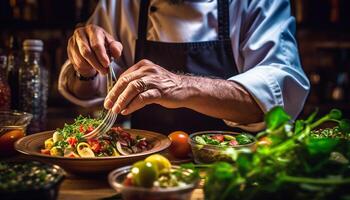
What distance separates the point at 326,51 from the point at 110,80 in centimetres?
251

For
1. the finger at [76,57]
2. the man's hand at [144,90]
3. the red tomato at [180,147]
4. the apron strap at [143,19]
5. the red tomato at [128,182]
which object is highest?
the apron strap at [143,19]

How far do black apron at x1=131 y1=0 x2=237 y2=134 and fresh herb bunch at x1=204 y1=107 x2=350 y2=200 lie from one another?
988mm

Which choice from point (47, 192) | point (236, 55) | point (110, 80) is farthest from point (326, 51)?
point (47, 192)

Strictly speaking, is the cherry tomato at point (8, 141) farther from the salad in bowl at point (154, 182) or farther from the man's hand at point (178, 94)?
the salad in bowl at point (154, 182)

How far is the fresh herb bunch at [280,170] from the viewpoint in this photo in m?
0.83

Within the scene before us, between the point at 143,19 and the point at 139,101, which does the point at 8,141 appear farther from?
the point at 143,19

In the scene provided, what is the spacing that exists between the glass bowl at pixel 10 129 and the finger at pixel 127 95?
1.22 feet

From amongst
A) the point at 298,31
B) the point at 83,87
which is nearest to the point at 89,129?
the point at 83,87

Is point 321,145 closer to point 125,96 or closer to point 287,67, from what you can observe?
point 125,96

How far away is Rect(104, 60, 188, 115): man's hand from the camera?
1.29 m

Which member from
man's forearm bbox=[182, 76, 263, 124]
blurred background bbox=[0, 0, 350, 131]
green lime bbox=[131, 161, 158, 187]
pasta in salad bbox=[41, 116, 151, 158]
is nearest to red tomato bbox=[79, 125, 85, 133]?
pasta in salad bbox=[41, 116, 151, 158]

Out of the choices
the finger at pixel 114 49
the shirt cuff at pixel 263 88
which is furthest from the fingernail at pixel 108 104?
the shirt cuff at pixel 263 88

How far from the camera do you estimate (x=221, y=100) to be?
5.26ft

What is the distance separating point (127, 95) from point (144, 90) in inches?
2.8
